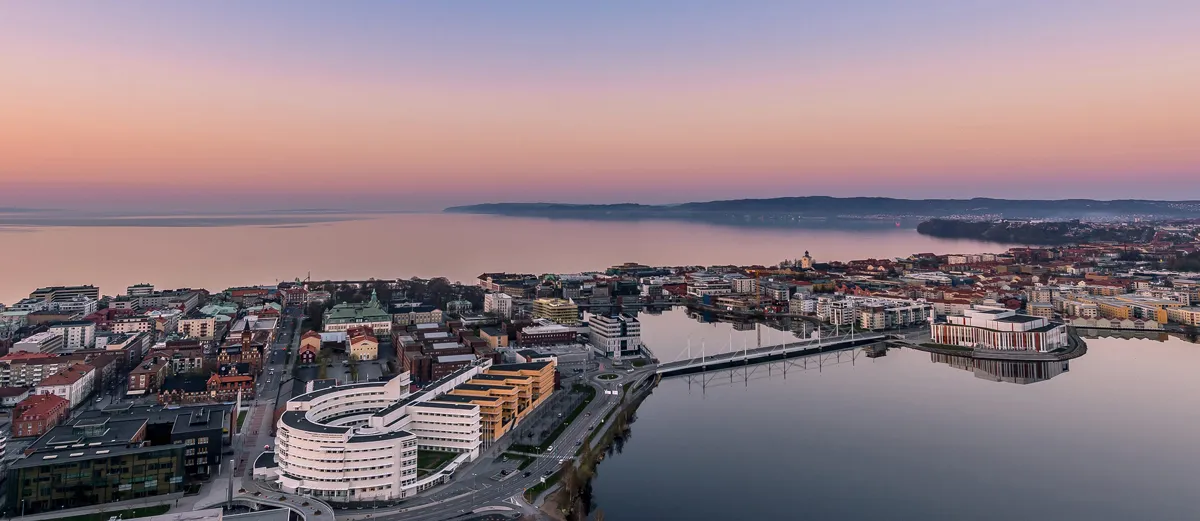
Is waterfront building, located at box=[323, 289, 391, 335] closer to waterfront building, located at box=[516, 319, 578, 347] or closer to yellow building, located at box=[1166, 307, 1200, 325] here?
waterfront building, located at box=[516, 319, 578, 347]

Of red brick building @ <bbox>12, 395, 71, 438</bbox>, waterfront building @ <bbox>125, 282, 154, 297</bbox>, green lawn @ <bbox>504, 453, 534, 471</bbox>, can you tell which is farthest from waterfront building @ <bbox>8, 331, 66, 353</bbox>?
green lawn @ <bbox>504, 453, 534, 471</bbox>

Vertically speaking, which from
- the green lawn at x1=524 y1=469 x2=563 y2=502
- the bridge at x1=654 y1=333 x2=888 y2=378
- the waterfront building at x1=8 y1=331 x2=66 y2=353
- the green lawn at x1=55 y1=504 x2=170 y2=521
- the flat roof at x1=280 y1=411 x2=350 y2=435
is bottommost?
the bridge at x1=654 y1=333 x2=888 y2=378

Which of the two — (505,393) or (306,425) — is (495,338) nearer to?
(505,393)

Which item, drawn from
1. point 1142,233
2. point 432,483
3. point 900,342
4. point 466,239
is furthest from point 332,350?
point 1142,233

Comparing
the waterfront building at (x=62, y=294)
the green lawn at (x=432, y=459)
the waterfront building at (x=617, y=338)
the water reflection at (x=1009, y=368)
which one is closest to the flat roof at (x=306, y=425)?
the green lawn at (x=432, y=459)

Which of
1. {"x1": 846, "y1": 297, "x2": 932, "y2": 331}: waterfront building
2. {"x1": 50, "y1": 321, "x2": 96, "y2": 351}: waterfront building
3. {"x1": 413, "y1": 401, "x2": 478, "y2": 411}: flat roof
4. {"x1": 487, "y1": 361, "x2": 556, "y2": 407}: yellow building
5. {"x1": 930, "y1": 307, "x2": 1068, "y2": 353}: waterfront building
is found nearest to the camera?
{"x1": 413, "y1": 401, "x2": 478, "y2": 411}: flat roof

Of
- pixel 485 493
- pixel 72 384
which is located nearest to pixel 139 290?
pixel 72 384

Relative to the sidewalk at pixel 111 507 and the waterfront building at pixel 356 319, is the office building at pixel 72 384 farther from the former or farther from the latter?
the waterfront building at pixel 356 319
